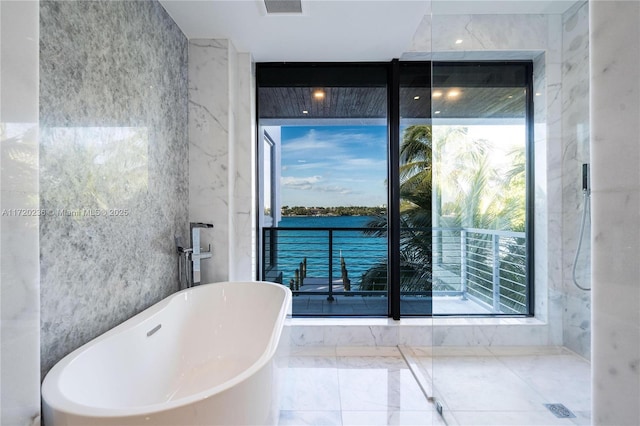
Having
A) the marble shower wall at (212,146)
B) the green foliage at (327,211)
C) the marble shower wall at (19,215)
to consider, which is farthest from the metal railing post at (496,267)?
the marble shower wall at (19,215)

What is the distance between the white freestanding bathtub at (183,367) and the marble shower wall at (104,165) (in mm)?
175

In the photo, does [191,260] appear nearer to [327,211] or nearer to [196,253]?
[196,253]

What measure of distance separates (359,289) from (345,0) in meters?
2.71

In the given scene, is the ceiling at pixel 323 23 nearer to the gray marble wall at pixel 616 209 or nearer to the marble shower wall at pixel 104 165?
the marble shower wall at pixel 104 165

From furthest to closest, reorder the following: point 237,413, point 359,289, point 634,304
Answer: point 359,289 < point 237,413 < point 634,304

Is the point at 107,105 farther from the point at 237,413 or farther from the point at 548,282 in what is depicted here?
the point at 548,282

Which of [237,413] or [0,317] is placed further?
[237,413]

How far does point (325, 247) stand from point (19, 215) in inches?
122

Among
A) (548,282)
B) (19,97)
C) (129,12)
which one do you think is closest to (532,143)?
(548,282)

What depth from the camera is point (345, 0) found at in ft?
6.78

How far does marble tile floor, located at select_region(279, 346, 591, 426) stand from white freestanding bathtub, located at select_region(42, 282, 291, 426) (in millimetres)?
468

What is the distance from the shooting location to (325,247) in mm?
3783

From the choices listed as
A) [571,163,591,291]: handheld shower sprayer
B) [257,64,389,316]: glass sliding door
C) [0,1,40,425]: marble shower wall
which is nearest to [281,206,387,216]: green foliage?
[257,64,389,316]: glass sliding door

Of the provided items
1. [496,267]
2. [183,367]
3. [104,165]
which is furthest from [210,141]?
[496,267]
